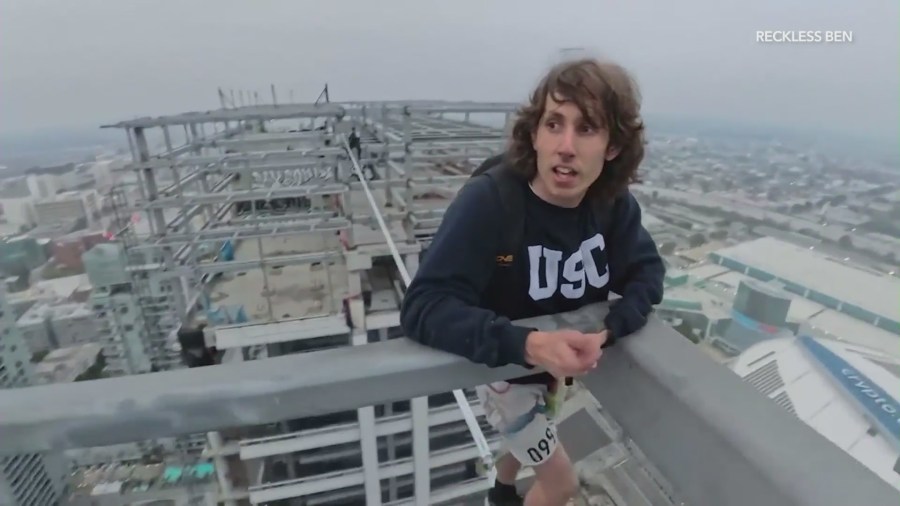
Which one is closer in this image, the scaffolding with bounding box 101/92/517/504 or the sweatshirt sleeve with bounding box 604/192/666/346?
the sweatshirt sleeve with bounding box 604/192/666/346

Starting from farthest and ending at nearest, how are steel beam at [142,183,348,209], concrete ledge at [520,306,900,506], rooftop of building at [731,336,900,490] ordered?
steel beam at [142,183,348,209] < rooftop of building at [731,336,900,490] < concrete ledge at [520,306,900,506]

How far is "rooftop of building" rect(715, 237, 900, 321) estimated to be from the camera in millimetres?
1537

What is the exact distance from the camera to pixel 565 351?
1.52 ft

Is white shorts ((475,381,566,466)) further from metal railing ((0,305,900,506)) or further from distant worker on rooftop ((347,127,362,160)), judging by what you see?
distant worker on rooftop ((347,127,362,160))

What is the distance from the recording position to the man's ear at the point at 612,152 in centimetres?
64

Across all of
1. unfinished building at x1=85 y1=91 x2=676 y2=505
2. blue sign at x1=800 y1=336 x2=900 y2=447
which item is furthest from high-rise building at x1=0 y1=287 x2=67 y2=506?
unfinished building at x1=85 y1=91 x2=676 y2=505

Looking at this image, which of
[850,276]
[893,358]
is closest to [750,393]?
[893,358]

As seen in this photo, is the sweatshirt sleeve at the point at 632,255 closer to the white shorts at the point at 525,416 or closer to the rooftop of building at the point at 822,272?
the white shorts at the point at 525,416

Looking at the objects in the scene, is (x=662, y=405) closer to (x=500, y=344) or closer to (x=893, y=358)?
(x=500, y=344)

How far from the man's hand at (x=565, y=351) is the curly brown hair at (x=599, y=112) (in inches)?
10.0

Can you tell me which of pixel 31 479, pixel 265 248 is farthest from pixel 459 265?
pixel 265 248

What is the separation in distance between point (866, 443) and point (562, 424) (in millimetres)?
687

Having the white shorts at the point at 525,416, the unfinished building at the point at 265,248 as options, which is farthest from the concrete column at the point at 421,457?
the unfinished building at the point at 265,248

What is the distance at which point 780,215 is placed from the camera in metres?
1.81
